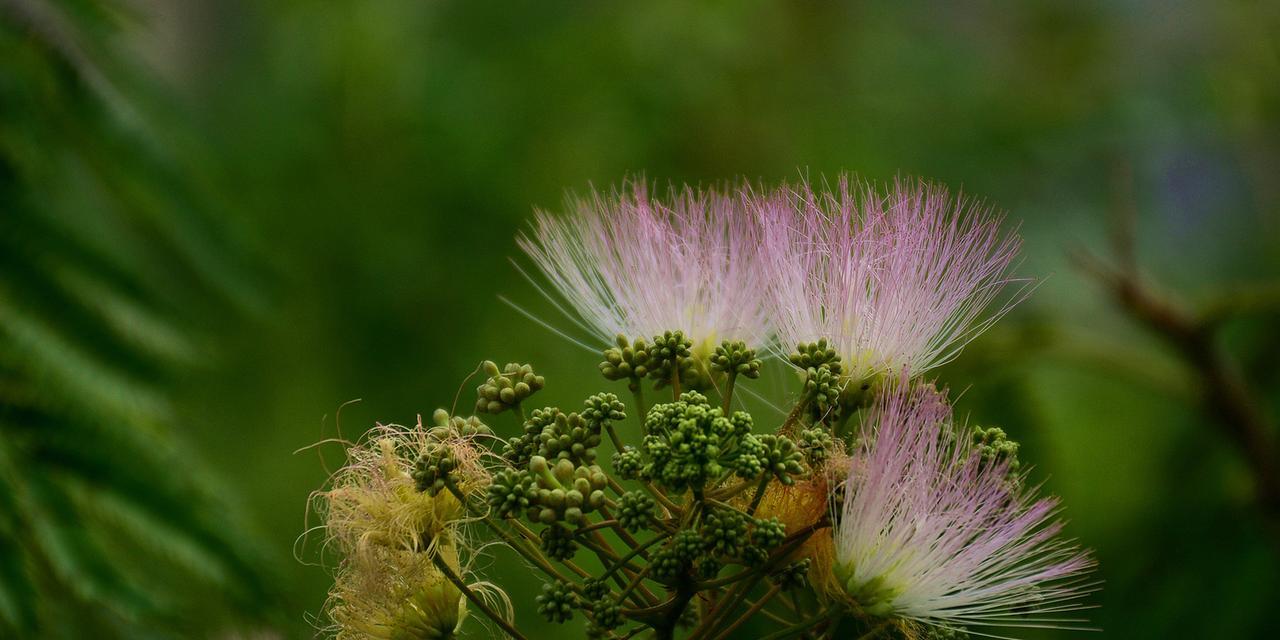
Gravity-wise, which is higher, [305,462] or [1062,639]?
[305,462]

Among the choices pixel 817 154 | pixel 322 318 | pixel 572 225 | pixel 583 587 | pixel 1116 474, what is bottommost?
pixel 583 587

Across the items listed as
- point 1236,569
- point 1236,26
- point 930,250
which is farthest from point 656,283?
point 1236,26

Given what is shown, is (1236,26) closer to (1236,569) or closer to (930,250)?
(1236,569)

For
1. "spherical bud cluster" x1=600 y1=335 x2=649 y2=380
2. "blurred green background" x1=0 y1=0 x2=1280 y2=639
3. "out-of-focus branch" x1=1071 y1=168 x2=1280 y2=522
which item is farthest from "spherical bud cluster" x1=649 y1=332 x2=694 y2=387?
"out-of-focus branch" x1=1071 y1=168 x2=1280 y2=522

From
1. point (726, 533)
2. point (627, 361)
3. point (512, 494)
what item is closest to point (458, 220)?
point (627, 361)

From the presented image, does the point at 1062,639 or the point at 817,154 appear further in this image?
the point at 817,154

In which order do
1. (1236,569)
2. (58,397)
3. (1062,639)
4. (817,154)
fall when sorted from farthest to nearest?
(817,154)
(1236,569)
(1062,639)
(58,397)

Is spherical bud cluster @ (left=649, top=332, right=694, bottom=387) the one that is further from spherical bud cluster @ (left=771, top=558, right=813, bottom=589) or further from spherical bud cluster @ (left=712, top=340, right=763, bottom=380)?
spherical bud cluster @ (left=771, top=558, right=813, bottom=589)
